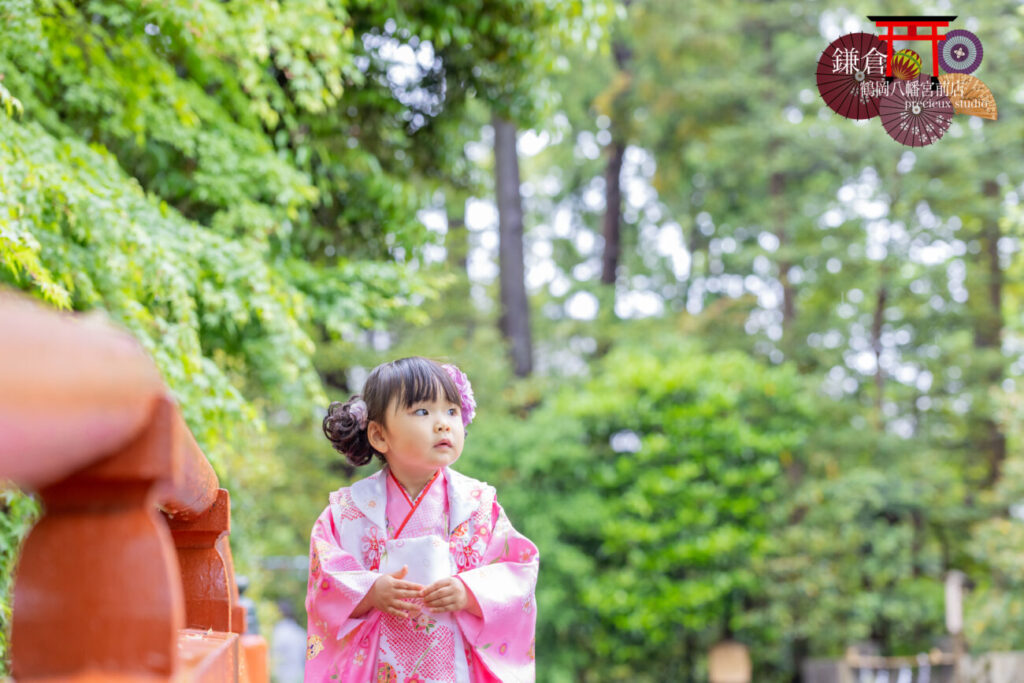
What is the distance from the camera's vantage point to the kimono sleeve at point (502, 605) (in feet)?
6.88

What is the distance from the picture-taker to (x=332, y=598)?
2113mm

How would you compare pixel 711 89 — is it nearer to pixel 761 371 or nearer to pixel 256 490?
pixel 761 371

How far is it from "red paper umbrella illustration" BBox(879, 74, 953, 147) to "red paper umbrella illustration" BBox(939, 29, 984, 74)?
40cm

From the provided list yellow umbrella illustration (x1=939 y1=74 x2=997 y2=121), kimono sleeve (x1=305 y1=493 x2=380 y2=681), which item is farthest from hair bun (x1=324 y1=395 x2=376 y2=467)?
yellow umbrella illustration (x1=939 y1=74 x2=997 y2=121)

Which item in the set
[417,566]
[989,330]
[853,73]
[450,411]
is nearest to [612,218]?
[989,330]

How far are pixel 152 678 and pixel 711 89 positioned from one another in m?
11.4

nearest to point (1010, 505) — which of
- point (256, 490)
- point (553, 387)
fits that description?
point (553, 387)

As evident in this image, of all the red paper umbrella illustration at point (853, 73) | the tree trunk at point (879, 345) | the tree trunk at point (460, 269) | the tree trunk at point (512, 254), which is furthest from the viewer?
the tree trunk at point (512, 254)

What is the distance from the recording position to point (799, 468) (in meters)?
10.1

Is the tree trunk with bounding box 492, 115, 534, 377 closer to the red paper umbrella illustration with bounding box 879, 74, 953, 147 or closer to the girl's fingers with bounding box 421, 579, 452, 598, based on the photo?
the red paper umbrella illustration with bounding box 879, 74, 953, 147

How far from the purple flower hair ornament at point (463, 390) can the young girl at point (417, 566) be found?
16 mm

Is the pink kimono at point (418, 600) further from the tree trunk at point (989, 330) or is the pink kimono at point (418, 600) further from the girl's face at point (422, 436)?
the tree trunk at point (989, 330)

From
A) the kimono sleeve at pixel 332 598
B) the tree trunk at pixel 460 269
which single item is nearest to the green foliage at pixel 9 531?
Answer: the kimono sleeve at pixel 332 598

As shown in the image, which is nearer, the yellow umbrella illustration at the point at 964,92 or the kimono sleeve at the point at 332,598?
the kimono sleeve at the point at 332,598
